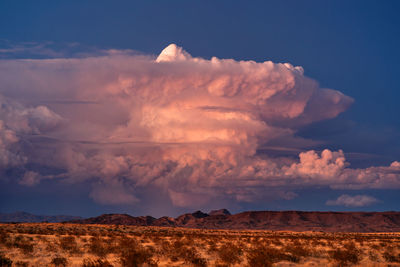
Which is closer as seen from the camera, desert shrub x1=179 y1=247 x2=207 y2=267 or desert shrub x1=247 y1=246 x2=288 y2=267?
desert shrub x1=247 y1=246 x2=288 y2=267

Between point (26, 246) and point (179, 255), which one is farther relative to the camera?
point (26, 246)

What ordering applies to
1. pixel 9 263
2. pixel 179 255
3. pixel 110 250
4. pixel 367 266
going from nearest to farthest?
1. pixel 9 263
2. pixel 367 266
3. pixel 179 255
4. pixel 110 250

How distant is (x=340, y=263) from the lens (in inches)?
1077

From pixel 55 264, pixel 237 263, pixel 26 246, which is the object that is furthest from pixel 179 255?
pixel 26 246

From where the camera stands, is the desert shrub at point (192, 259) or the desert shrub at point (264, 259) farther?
the desert shrub at point (192, 259)

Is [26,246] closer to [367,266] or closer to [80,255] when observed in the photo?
[80,255]

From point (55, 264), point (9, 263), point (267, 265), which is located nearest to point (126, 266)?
point (55, 264)

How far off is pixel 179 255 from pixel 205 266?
5104 mm

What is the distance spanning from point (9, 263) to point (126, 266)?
6.22 metres

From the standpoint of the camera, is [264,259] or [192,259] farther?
[192,259]

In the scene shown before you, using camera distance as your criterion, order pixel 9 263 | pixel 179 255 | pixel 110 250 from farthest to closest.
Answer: pixel 110 250 → pixel 179 255 → pixel 9 263

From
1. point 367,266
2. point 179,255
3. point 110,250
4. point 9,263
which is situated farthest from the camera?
point 110,250

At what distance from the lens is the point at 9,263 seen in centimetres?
2258

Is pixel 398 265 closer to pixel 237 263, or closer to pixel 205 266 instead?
pixel 237 263
